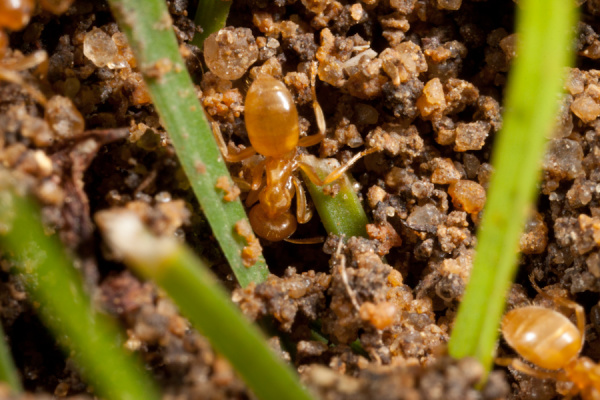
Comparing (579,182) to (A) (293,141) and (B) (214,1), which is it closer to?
(A) (293,141)

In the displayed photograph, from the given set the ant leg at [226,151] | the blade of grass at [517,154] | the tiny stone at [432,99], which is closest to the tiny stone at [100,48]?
the ant leg at [226,151]

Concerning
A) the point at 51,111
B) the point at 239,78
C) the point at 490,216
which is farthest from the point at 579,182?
the point at 51,111

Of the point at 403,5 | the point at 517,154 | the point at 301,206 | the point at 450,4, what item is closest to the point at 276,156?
the point at 301,206

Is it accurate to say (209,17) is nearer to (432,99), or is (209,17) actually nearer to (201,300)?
(432,99)

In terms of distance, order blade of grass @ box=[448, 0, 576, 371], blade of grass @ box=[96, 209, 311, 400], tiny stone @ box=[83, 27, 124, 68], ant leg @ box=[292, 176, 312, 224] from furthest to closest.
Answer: ant leg @ box=[292, 176, 312, 224] → tiny stone @ box=[83, 27, 124, 68] → blade of grass @ box=[448, 0, 576, 371] → blade of grass @ box=[96, 209, 311, 400]

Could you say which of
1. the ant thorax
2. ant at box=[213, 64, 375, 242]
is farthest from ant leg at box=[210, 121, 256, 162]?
the ant thorax

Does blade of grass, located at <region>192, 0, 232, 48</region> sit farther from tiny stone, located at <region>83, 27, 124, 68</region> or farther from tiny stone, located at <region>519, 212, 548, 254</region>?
tiny stone, located at <region>519, 212, 548, 254</region>
